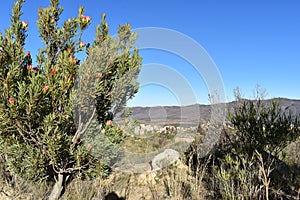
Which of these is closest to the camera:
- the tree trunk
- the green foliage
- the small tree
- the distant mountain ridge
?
the small tree

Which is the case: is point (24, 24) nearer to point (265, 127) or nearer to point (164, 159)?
point (265, 127)

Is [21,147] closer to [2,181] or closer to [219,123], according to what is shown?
[2,181]

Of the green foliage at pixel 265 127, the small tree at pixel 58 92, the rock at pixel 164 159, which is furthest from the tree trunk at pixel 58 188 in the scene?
the green foliage at pixel 265 127

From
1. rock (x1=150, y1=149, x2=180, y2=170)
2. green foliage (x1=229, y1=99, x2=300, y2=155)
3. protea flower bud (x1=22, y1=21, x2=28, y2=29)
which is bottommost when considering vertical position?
rock (x1=150, y1=149, x2=180, y2=170)

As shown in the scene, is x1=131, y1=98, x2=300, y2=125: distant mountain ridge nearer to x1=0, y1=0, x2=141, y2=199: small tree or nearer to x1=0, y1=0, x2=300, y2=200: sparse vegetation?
x1=0, y1=0, x2=300, y2=200: sparse vegetation

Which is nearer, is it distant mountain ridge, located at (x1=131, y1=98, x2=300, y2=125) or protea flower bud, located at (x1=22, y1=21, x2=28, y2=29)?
protea flower bud, located at (x1=22, y1=21, x2=28, y2=29)

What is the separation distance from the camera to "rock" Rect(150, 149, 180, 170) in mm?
7381

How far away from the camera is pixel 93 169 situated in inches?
139

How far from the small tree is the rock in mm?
3863

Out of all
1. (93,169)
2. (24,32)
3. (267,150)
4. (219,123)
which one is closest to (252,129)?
(267,150)

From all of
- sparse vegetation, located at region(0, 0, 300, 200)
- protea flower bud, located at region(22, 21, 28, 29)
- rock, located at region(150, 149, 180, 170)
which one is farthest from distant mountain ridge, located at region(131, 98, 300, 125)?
protea flower bud, located at region(22, 21, 28, 29)

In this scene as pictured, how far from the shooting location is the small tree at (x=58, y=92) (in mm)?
2770

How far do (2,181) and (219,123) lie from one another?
5.85 meters

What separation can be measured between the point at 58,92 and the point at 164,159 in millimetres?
5242
